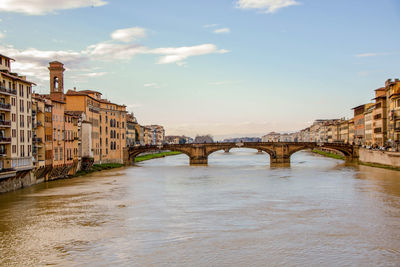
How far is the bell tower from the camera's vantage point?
60.6m

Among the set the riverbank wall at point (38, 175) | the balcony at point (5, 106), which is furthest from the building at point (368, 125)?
the balcony at point (5, 106)

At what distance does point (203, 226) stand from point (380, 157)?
44255 mm

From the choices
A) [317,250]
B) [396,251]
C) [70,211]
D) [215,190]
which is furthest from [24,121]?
[396,251]

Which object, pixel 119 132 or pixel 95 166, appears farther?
pixel 119 132

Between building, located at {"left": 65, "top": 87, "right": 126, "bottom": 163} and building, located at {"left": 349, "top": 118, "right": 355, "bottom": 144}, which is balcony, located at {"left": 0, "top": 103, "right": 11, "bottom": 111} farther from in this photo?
building, located at {"left": 349, "top": 118, "right": 355, "bottom": 144}

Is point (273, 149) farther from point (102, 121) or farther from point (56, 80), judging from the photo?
point (56, 80)

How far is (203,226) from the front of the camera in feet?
82.0

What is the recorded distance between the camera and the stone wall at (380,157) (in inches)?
2251

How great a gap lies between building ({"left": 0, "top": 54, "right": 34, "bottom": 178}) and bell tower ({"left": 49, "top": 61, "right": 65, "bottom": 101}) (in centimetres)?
1800

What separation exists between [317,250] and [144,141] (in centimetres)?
13456

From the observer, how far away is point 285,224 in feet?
83.7

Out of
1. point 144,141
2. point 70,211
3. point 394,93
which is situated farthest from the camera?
point 144,141

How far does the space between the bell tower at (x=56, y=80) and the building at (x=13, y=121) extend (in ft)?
59.1

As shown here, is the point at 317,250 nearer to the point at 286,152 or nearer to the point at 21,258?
the point at 21,258
